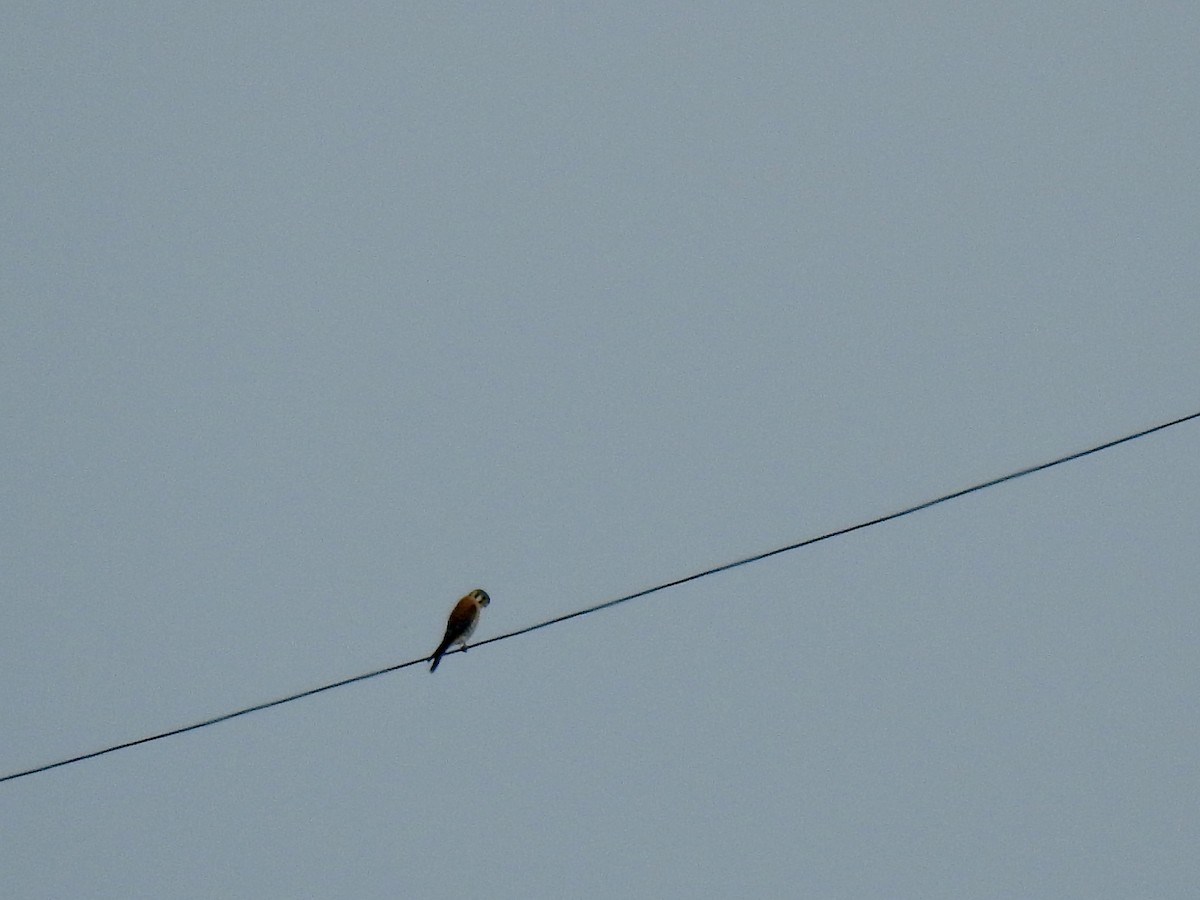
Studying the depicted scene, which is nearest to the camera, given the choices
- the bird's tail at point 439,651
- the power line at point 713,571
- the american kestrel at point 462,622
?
the power line at point 713,571

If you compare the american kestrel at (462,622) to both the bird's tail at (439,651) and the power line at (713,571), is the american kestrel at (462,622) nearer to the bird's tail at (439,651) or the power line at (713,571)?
the bird's tail at (439,651)

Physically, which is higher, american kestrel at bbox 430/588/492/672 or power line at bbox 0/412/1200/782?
power line at bbox 0/412/1200/782

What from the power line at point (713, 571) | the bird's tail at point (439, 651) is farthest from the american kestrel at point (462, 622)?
the power line at point (713, 571)

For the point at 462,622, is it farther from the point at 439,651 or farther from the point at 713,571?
the point at 713,571

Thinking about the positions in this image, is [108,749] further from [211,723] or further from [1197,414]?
[1197,414]

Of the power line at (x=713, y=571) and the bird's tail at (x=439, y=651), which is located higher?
the power line at (x=713, y=571)

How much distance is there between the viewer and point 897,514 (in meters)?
5.91

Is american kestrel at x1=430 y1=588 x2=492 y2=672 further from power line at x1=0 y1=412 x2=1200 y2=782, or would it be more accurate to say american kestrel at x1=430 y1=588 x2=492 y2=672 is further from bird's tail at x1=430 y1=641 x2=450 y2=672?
power line at x1=0 y1=412 x2=1200 y2=782

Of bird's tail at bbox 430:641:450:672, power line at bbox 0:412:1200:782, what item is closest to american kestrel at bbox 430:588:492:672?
bird's tail at bbox 430:641:450:672

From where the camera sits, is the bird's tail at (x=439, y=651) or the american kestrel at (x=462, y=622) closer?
the bird's tail at (x=439, y=651)

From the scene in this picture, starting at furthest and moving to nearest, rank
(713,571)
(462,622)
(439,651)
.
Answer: (462,622) → (439,651) → (713,571)

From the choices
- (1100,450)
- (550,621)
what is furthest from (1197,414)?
(550,621)

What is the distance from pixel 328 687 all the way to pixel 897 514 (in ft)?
8.03

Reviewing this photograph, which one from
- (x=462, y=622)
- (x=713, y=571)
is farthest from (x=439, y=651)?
(x=713, y=571)
